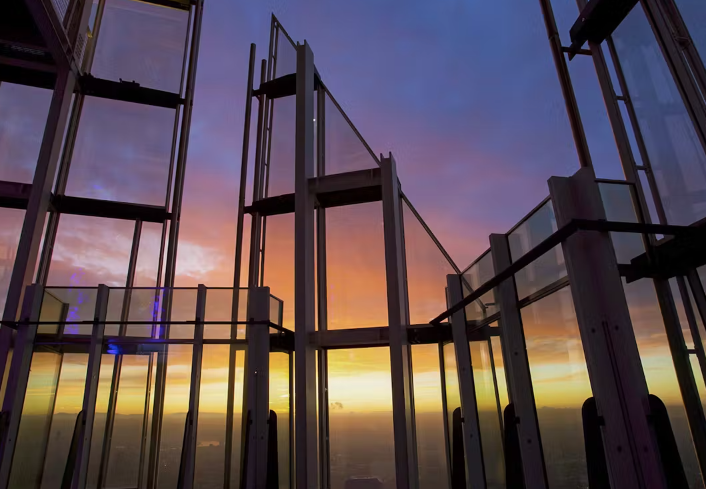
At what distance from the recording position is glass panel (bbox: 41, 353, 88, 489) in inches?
272

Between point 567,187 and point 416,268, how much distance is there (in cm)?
537

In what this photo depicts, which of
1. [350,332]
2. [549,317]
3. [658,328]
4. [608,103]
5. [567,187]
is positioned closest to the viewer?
[567,187]

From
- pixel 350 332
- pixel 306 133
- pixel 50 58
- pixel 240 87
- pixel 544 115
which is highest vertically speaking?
pixel 240 87

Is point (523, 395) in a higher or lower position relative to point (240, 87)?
lower

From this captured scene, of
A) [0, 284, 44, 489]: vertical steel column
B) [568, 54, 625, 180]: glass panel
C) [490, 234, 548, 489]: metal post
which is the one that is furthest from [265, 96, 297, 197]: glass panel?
[490, 234, 548, 489]: metal post

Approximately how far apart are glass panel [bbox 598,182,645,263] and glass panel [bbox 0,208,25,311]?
999 cm

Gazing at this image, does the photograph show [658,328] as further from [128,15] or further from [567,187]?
[128,15]

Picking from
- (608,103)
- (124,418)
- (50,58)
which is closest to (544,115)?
(608,103)

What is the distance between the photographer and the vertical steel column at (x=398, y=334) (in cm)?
691

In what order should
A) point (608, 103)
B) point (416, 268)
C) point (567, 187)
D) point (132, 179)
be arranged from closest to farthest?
point (567, 187)
point (608, 103)
point (416, 268)
point (132, 179)

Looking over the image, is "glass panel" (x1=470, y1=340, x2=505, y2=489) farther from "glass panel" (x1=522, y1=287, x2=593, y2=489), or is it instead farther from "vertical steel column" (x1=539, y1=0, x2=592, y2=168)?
"vertical steel column" (x1=539, y1=0, x2=592, y2=168)

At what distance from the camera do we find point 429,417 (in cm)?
750

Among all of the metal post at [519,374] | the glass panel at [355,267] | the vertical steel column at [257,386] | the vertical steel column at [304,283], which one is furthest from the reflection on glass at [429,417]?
the metal post at [519,374]

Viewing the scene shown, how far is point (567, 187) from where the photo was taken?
336cm
